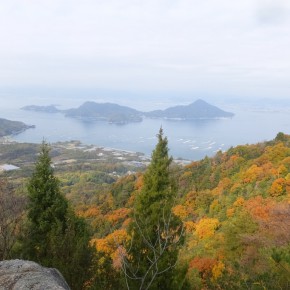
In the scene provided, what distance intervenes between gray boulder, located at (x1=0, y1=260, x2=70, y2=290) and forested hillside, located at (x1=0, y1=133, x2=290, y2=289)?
3.10ft

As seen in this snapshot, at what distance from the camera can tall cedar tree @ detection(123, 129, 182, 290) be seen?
7.92 meters

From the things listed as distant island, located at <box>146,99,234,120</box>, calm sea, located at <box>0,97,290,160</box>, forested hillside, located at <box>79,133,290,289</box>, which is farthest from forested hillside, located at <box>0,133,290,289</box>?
distant island, located at <box>146,99,234,120</box>

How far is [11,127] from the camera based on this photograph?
140000 mm

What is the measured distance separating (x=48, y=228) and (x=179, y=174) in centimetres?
3659

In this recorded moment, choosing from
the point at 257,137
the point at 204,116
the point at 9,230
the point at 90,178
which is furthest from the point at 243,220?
the point at 204,116

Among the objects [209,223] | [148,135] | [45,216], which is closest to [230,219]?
[209,223]

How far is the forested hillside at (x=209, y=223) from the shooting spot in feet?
24.4

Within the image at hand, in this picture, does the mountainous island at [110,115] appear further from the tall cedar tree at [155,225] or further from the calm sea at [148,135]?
the tall cedar tree at [155,225]

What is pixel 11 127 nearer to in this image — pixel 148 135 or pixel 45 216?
pixel 148 135

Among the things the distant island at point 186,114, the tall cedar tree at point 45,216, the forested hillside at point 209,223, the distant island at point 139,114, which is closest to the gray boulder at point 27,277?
the forested hillside at point 209,223

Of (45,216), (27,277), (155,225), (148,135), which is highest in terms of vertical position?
(27,277)

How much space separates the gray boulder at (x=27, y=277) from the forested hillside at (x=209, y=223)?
0.95m

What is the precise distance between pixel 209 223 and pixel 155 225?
15.2 m

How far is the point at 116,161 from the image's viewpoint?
9781cm
